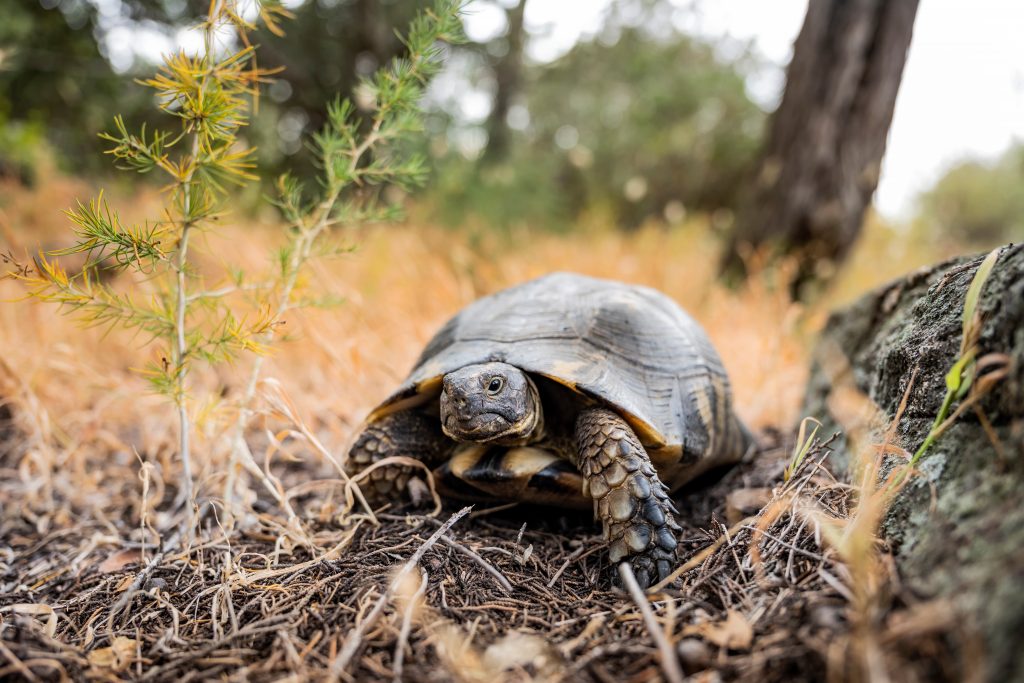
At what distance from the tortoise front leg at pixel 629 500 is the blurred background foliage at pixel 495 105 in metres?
2.09

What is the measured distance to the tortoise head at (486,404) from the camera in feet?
5.70

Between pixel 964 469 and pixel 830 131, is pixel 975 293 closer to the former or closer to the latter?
pixel 964 469

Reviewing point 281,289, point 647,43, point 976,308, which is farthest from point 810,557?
point 647,43

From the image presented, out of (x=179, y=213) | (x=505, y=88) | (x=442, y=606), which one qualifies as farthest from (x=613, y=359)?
(x=505, y=88)

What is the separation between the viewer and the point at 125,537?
2.10 meters

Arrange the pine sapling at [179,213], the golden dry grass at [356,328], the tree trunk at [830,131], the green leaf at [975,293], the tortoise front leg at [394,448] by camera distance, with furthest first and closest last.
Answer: the tree trunk at [830,131]
the golden dry grass at [356,328]
the tortoise front leg at [394,448]
the pine sapling at [179,213]
the green leaf at [975,293]

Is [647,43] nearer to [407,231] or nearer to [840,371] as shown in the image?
[407,231]

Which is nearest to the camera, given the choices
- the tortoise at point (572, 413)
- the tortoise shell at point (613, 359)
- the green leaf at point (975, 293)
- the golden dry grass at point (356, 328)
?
the green leaf at point (975, 293)

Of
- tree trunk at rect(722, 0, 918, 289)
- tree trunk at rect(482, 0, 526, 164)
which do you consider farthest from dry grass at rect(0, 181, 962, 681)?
tree trunk at rect(482, 0, 526, 164)

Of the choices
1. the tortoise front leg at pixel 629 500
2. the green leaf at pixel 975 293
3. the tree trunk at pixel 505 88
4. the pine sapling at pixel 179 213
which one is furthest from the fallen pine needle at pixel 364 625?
the tree trunk at pixel 505 88

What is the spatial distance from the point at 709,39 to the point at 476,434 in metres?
12.2

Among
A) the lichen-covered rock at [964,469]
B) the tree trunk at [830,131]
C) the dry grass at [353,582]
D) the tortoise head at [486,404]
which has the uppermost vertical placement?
the tree trunk at [830,131]

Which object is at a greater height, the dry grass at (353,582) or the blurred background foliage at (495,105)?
the blurred background foliage at (495,105)

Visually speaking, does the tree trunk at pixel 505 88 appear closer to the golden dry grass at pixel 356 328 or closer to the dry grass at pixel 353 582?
the golden dry grass at pixel 356 328
